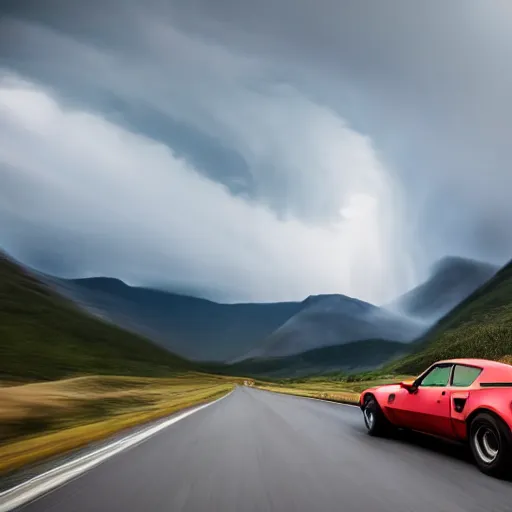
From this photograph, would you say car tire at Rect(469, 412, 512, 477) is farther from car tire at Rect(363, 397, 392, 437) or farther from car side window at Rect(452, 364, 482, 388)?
car tire at Rect(363, 397, 392, 437)

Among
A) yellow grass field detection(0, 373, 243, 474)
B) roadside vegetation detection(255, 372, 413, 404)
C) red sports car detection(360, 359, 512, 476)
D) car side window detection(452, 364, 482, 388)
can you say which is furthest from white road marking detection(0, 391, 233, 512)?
roadside vegetation detection(255, 372, 413, 404)

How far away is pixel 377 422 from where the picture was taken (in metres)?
11.6

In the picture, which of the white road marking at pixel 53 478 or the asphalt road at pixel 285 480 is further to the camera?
the white road marking at pixel 53 478

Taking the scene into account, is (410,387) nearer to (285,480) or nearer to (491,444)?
(491,444)

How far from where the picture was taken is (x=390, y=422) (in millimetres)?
11383

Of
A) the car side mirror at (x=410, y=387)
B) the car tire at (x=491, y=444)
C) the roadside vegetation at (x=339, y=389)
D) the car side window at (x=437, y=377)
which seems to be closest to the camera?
the car tire at (x=491, y=444)

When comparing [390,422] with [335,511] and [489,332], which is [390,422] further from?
[489,332]

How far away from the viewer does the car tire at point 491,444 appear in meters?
7.05

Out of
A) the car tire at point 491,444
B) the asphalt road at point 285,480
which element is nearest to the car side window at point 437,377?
the asphalt road at point 285,480

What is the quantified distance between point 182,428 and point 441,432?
7.82m

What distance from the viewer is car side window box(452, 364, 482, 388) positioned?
872cm

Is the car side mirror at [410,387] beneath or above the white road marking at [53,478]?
above

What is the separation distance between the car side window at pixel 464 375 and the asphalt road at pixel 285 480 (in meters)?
1.26

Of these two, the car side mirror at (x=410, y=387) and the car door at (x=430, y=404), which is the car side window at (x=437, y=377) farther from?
the car side mirror at (x=410, y=387)
